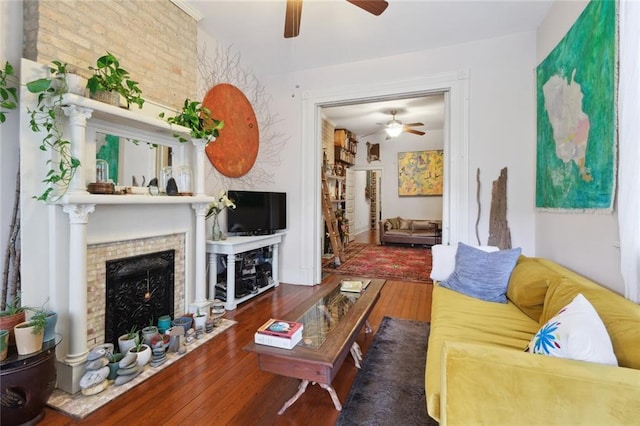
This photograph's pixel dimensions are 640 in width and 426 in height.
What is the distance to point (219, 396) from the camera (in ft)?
5.92

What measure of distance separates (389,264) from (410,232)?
230 centimetres

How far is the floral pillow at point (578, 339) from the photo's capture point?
105cm

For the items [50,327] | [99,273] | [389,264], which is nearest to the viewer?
[50,327]

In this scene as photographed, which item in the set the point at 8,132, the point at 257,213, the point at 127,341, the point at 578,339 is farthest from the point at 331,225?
the point at 578,339

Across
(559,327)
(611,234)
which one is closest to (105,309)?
(559,327)

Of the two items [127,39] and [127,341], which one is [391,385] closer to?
[127,341]

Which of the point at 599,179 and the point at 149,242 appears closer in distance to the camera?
the point at 599,179

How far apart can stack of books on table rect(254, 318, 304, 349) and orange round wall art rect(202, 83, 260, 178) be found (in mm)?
2415

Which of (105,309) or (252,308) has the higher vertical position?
(105,309)

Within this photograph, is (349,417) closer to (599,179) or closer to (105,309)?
(105,309)

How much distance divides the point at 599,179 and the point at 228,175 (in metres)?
3.44

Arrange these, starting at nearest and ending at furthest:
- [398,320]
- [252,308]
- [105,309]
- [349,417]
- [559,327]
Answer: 1. [559,327]
2. [349,417]
3. [105,309]
4. [398,320]
5. [252,308]

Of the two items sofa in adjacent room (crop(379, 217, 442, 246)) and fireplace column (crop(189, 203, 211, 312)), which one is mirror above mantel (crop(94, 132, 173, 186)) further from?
sofa in adjacent room (crop(379, 217, 442, 246))

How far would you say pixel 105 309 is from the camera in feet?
6.97
